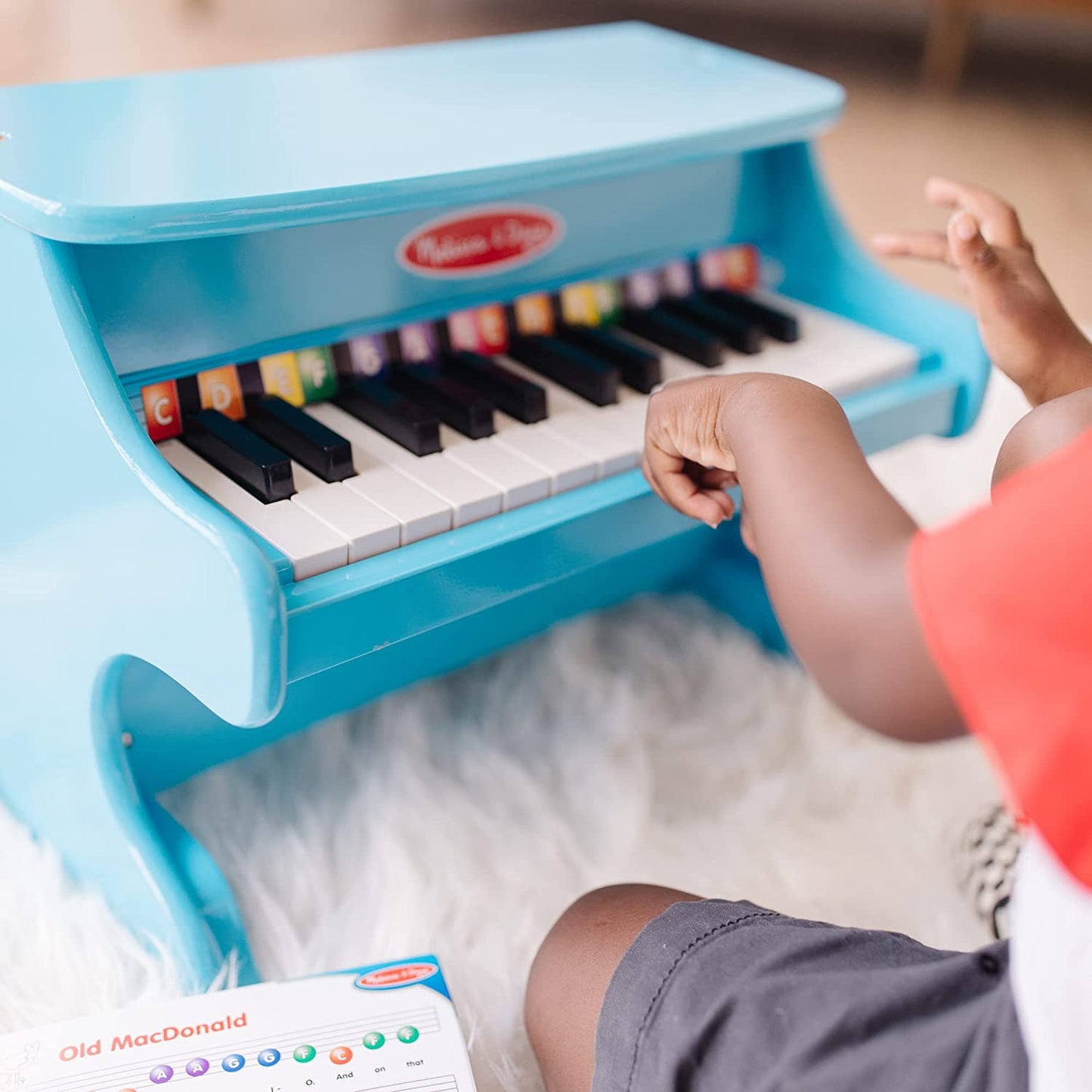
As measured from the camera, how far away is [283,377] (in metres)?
1.04

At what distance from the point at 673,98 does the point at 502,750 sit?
66cm

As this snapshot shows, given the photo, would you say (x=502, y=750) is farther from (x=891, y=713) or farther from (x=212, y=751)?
(x=891, y=713)

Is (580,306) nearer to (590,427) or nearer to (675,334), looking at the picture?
(675,334)

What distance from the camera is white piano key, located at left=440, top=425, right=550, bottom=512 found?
3.27ft

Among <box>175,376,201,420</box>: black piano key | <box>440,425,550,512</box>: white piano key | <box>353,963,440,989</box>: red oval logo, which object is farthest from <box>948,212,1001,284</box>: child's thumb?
<box>353,963,440,989</box>: red oval logo

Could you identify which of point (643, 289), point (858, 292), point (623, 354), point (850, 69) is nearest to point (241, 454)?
point (623, 354)

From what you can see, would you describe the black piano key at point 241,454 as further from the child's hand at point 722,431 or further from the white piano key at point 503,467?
the child's hand at point 722,431

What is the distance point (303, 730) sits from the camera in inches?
52.1

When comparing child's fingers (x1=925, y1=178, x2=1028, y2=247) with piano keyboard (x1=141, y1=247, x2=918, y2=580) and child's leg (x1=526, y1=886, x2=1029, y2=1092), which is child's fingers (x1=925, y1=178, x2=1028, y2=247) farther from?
child's leg (x1=526, y1=886, x2=1029, y2=1092)

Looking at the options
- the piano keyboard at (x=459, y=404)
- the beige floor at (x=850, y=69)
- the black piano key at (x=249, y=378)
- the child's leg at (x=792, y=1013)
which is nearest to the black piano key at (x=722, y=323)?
the piano keyboard at (x=459, y=404)

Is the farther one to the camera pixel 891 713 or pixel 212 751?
pixel 212 751

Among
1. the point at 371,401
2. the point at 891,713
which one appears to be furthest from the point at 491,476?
the point at 891,713

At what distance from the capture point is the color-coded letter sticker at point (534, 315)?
1.19 metres

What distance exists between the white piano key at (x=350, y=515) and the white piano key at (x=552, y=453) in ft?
0.48
